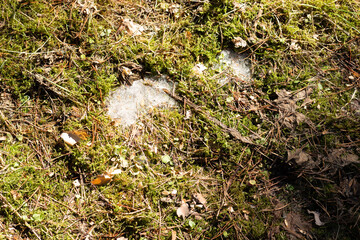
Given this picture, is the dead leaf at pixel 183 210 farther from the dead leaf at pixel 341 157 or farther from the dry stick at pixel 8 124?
the dry stick at pixel 8 124

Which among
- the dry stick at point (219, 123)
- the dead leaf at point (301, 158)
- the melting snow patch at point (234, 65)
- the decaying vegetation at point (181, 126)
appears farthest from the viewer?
the melting snow patch at point (234, 65)

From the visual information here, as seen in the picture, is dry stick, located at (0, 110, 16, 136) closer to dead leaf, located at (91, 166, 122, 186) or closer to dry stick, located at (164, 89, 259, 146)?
dead leaf, located at (91, 166, 122, 186)

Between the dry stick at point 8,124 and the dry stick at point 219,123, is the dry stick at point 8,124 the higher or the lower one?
the higher one

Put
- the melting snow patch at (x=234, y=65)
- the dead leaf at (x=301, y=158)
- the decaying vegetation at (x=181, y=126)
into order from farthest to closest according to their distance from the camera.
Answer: the melting snow patch at (x=234, y=65) < the dead leaf at (x=301, y=158) < the decaying vegetation at (x=181, y=126)

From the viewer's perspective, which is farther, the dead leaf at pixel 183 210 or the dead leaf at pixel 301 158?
the dead leaf at pixel 301 158

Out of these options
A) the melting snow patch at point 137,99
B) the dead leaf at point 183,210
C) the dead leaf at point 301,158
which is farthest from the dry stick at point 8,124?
the dead leaf at point 301,158
